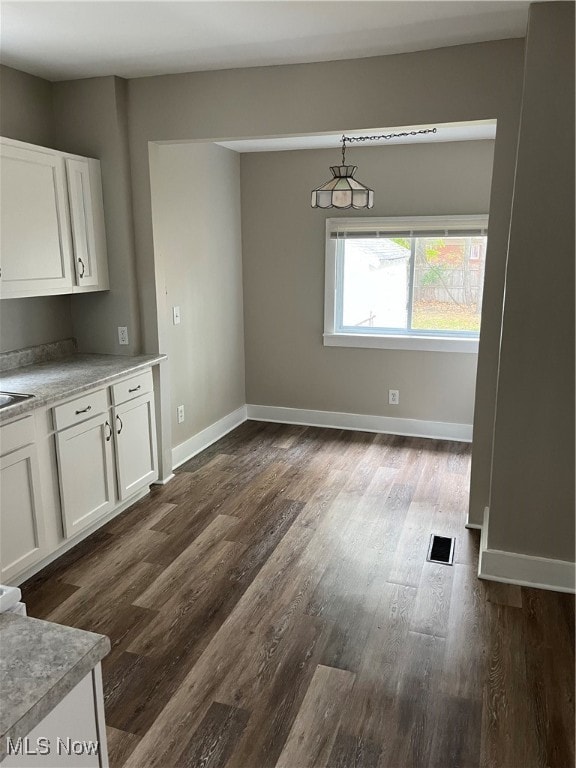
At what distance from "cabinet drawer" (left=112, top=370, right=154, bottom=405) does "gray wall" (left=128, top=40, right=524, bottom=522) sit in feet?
3.15

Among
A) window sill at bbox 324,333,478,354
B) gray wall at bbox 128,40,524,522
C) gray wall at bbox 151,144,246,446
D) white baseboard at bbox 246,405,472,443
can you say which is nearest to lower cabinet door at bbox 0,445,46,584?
gray wall at bbox 151,144,246,446

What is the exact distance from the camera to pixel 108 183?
11.8 ft

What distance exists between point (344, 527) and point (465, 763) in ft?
5.36

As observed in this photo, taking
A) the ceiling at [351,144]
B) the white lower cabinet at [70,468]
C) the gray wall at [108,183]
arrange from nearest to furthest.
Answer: the white lower cabinet at [70,468], the gray wall at [108,183], the ceiling at [351,144]

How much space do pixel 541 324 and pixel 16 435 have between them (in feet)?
8.00

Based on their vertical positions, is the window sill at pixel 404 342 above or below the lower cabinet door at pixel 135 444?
above

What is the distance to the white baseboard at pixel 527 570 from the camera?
2.77 metres

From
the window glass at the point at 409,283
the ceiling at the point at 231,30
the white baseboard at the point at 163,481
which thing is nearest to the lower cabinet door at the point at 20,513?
the white baseboard at the point at 163,481

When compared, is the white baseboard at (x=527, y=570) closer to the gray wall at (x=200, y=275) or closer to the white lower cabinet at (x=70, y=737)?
the white lower cabinet at (x=70, y=737)

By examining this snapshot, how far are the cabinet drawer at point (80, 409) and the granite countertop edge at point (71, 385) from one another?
5cm

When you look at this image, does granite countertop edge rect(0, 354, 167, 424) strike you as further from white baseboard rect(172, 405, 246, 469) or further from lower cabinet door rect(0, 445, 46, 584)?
white baseboard rect(172, 405, 246, 469)

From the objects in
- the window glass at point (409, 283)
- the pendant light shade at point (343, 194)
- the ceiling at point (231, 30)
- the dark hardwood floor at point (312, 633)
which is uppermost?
the ceiling at point (231, 30)

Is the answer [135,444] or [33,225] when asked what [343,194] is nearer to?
[33,225]

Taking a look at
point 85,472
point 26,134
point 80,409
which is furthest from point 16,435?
point 26,134
